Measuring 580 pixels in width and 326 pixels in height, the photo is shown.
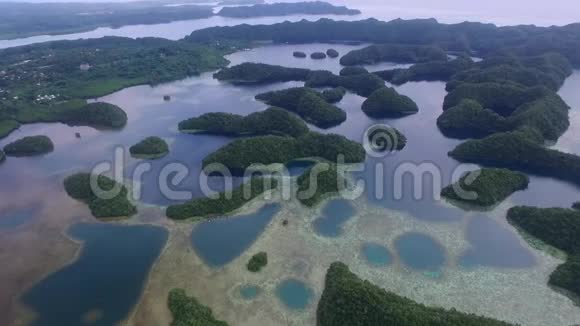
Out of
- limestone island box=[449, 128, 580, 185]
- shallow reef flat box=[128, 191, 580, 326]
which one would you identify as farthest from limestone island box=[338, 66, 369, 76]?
shallow reef flat box=[128, 191, 580, 326]

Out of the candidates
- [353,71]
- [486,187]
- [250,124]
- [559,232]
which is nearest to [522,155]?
[486,187]

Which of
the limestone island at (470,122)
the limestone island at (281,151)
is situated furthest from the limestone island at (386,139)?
the limestone island at (470,122)

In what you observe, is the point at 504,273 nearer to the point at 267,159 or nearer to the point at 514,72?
the point at 267,159

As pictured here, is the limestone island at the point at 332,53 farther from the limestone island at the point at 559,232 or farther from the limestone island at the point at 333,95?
the limestone island at the point at 559,232

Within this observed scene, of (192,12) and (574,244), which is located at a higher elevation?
(192,12)

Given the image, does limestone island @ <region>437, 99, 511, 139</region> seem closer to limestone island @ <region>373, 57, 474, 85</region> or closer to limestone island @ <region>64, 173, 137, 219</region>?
limestone island @ <region>373, 57, 474, 85</region>

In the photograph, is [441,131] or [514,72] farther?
[514,72]

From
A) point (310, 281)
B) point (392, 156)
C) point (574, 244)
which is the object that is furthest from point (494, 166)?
point (310, 281)
